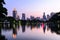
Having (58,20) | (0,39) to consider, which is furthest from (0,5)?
(58,20)

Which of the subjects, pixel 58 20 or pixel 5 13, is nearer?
pixel 5 13

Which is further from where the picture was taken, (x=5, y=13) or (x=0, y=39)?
(x=5, y=13)

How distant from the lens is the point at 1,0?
3212 cm

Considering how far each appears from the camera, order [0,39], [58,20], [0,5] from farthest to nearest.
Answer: [58,20]
[0,5]
[0,39]

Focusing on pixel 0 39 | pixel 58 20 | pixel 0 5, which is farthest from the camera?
pixel 58 20

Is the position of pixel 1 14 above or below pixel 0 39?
above

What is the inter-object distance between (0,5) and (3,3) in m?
0.89

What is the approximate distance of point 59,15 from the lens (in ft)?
556

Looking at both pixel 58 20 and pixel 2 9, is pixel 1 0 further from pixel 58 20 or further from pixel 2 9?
pixel 58 20

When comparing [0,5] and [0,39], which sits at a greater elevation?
[0,5]

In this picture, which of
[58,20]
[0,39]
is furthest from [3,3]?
[58,20]

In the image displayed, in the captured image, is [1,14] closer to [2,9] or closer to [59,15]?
[2,9]

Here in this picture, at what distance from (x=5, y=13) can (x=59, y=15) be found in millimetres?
138406

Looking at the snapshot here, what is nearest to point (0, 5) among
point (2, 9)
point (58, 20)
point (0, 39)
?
point (2, 9)
